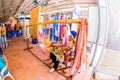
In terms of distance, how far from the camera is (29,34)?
6750 mm

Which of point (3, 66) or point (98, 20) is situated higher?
point (98, 20)

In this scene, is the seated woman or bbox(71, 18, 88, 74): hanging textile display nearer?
bbox(71, 18, 88, 74): hanging textile display

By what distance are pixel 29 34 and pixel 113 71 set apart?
19.8ft

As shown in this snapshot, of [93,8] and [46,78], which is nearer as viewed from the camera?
[93,8]

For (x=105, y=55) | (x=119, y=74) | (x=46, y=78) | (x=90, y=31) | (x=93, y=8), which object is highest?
(x=93, y=8)

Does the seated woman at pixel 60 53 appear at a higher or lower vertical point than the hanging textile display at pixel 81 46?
A: lower

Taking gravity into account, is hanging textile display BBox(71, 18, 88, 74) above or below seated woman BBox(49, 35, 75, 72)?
above

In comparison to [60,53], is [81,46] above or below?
above

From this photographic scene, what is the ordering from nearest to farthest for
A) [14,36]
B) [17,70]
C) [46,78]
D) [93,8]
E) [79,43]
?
[93,8]
[79,43]
[46,78]
[17,70]
[14,36]

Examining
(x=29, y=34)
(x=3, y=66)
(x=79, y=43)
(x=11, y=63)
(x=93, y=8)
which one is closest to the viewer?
(x=93, y=8)

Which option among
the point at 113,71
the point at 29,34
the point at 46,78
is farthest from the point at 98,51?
the point at 29,34

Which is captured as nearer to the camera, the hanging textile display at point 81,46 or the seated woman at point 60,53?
the hanging textile display at point 81,46

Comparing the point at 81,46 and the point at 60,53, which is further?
the point at 60,53

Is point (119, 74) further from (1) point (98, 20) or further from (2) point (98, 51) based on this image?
(1) point (98, 20)
